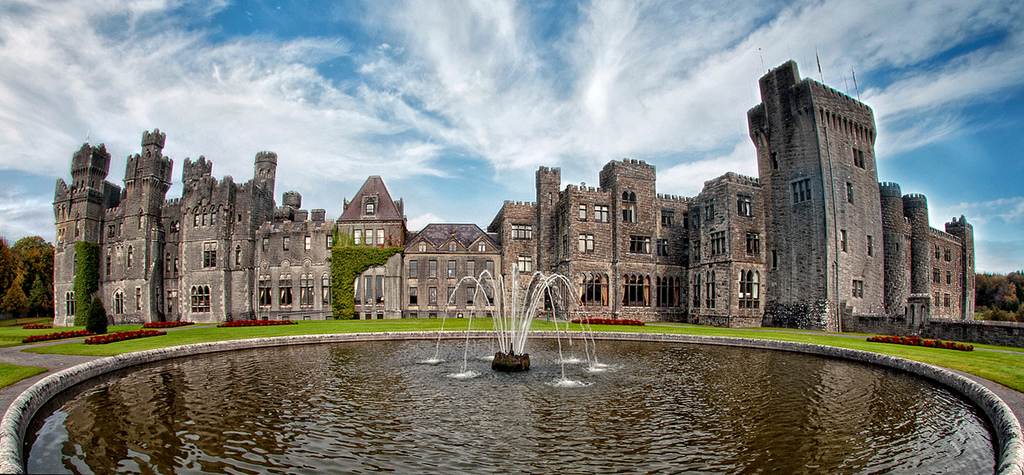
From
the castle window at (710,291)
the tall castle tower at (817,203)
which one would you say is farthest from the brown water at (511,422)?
the castle window at (710,291)

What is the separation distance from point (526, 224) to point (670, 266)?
14700 millimetres

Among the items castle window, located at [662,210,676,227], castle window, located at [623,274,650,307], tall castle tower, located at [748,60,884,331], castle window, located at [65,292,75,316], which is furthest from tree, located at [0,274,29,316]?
tall castle tower, located at [748,60,884,331]

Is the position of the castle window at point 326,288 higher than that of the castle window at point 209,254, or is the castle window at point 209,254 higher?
the castle window at point 209,254

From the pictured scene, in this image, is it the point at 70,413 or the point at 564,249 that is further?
the point at 564,249

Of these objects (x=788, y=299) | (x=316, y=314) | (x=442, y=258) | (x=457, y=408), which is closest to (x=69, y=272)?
(x=316, y=314)

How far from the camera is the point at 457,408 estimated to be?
1252cm

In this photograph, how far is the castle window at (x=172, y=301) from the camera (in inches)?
2029

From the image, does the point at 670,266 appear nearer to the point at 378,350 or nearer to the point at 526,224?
the point at 526,224

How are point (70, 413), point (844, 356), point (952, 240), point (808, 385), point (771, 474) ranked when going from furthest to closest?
point (952, 240), point (844, 356), point (808, 385), point (70, 413), point (771, 474)

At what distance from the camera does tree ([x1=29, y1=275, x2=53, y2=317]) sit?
6262 centimetres

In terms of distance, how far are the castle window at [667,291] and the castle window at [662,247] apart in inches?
96.0

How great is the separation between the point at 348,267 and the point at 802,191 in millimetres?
40916

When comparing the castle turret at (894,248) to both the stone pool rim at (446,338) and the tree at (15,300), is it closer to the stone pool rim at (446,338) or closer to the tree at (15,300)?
the stone pool rim at (446,338)

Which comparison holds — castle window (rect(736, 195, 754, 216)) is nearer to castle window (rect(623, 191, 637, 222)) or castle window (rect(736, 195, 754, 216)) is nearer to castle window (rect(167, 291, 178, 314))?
castle window (rect(623, 191, 637, 222))
